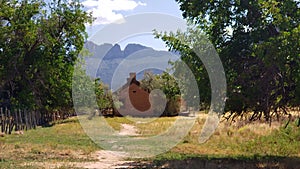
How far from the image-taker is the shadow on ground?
1217 cm

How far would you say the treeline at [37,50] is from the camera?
99.3ft

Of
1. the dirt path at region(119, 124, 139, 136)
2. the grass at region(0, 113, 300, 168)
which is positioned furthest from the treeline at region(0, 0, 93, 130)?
the grass at region(0, 113, 300, 168)

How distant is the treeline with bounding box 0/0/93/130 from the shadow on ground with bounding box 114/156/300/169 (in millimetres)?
17911

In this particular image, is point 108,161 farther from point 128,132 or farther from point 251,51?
point 128,132

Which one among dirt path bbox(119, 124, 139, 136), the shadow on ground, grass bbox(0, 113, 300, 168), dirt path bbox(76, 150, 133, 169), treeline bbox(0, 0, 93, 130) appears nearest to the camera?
the shadow on ground

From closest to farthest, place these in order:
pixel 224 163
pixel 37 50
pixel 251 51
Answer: pixel 251 51 < pixel 224 163 < pixel 37 50

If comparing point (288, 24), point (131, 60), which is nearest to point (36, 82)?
point (131, 60)

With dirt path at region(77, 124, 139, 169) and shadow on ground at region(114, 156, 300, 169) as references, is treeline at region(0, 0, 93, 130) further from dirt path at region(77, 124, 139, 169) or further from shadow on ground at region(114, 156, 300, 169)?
shadow on ground at region(114, 156, 300, 169)

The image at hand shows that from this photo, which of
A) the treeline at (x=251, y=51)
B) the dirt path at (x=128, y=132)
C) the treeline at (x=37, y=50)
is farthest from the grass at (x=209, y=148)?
the treeline at (x=37, y=50)

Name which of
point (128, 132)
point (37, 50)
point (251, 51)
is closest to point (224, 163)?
point (251, 51)

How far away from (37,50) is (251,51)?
22655mm

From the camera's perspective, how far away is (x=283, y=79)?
11305mm

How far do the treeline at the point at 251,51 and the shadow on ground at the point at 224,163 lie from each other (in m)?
1.56

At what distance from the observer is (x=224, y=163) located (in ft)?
43.1
